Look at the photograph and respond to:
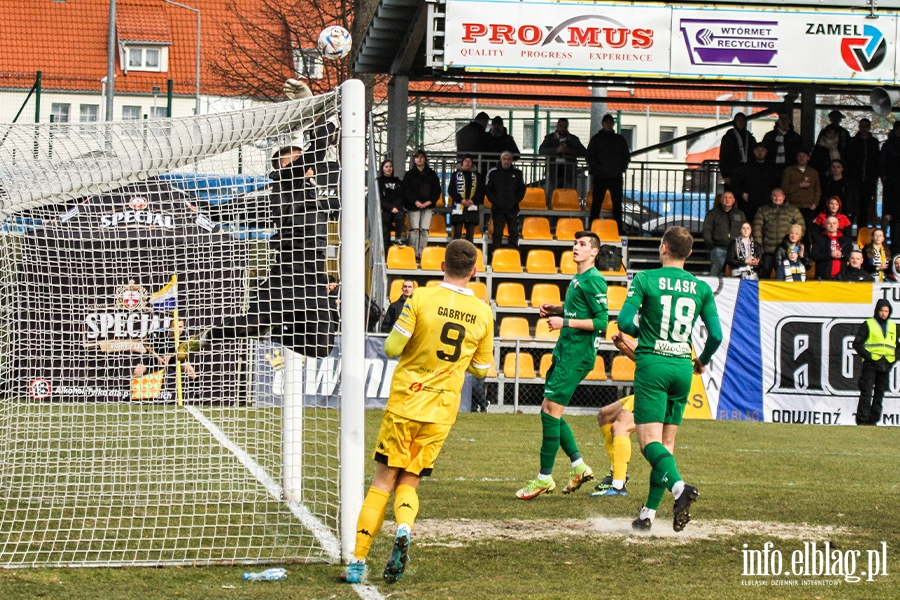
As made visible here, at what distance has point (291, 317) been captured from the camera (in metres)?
7.78

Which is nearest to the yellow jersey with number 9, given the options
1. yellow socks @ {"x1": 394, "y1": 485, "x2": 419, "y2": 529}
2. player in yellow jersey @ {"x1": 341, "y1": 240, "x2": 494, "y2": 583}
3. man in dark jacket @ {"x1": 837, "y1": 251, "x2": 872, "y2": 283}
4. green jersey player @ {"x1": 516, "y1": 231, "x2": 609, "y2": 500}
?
player in yellow jersey @ {"x1": 341, "y1": 240, "x2": 494, "y2": 583}

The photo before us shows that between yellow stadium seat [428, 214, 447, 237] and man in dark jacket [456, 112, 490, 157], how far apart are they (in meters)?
1.75

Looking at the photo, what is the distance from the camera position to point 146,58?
2130 inches

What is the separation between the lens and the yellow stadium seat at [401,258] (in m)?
19.5

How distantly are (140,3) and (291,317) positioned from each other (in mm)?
51308

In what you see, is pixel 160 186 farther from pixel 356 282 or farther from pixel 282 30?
pixel 282 30

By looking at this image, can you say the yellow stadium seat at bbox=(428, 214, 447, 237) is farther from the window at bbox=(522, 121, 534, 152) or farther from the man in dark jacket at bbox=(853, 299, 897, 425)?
the window at bbox=(522, 121, 534, 152)

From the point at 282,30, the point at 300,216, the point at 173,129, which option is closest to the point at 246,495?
the point at 300,216

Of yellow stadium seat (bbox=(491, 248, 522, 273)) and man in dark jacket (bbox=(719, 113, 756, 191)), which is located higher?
man in dark jacket (bbox=(719, 113, 756, 191))

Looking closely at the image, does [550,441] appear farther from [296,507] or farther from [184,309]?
[184,309]

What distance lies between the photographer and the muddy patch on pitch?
24.4 feet

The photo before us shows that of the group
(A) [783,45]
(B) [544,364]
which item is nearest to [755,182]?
(A) [783,45]

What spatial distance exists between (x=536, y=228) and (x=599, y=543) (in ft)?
46.5

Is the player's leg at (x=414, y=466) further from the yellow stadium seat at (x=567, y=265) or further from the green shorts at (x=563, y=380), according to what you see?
the yellow stadium seat at (x=567, y=265)
